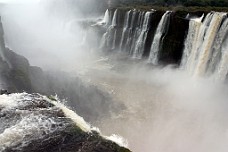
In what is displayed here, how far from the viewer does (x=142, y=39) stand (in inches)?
1368

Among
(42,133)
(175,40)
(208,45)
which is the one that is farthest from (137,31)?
(42,133)

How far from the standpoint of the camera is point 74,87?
24.4 meters

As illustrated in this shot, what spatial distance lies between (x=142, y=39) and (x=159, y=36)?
89.2 inches

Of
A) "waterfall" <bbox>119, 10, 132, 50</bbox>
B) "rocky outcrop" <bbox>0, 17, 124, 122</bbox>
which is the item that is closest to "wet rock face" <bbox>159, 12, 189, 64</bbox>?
"waterfall" <bbox>119, 10, 132, 50</bbox>

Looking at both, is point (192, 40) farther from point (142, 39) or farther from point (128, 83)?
point (128, 83)

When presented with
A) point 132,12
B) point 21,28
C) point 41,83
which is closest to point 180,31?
point 132,12

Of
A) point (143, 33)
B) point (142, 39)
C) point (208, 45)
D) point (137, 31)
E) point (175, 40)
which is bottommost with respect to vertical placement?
point (142, 39)

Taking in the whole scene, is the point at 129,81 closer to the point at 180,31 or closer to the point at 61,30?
the point at 180,31

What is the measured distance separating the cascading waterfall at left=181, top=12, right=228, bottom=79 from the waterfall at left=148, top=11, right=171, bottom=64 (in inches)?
135

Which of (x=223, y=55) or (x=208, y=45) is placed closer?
(x=223, y=55)

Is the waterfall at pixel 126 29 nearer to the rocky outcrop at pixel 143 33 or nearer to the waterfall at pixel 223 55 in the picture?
the rocky outcrop at pixel 143 33

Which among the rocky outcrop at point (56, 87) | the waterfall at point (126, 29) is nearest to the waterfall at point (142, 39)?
the waterfall at point (126, 29)

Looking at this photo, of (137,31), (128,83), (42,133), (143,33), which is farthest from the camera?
(137,31)

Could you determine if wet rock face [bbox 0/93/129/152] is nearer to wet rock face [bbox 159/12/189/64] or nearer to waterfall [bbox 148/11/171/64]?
wet rock face [bbox 159/12/189/64]
